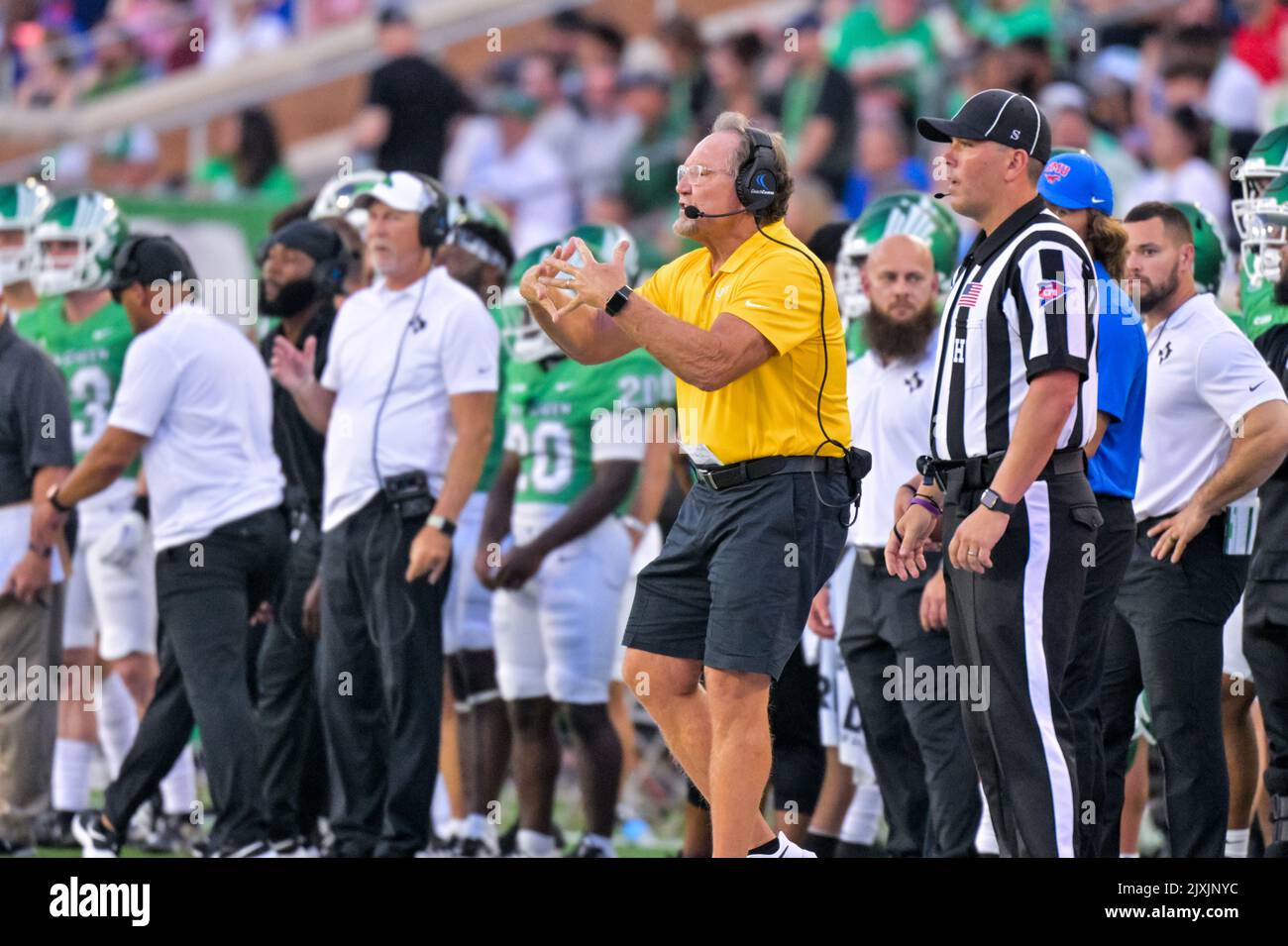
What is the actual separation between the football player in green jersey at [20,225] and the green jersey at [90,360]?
257 mm

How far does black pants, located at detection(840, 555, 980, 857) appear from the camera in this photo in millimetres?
7188

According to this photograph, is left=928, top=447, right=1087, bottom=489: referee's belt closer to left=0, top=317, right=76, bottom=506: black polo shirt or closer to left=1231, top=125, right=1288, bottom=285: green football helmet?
left=1231, top=125, right=1288, bottom=285: green football helmet

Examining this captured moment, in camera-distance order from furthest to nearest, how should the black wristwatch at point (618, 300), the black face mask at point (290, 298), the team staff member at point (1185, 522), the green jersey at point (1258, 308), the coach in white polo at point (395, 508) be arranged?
the black face mask at point (290, 298), the coach in white polo at point (395, 508), the green jersey at point (1258, 308), the team staff member at point (1185, 522), the black wristwatch at point (618, 300)

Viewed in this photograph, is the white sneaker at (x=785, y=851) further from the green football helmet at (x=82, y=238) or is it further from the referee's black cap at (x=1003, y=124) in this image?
the green football helmet at (x=82, y=238)

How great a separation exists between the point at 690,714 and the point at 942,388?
3.92 ft

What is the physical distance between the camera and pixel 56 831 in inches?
369

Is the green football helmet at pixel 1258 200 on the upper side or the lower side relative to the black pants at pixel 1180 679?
upper

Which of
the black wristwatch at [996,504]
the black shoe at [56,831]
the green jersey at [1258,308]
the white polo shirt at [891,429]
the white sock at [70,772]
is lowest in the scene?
the black shoe at [56,831]

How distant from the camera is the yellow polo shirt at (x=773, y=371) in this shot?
5.93m

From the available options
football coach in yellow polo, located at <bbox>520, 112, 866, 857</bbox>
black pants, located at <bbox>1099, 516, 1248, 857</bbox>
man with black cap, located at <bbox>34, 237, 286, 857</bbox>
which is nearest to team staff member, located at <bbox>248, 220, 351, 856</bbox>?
man with black cap, located at <bbox>34, 237, 286, 857</bbox>

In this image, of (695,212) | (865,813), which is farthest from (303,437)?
(695,212)

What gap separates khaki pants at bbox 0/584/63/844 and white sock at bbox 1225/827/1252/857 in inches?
178

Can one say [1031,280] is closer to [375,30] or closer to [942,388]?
[942,388]

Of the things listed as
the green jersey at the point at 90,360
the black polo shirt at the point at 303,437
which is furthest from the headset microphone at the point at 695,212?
the green jersey at the point at 90,360
